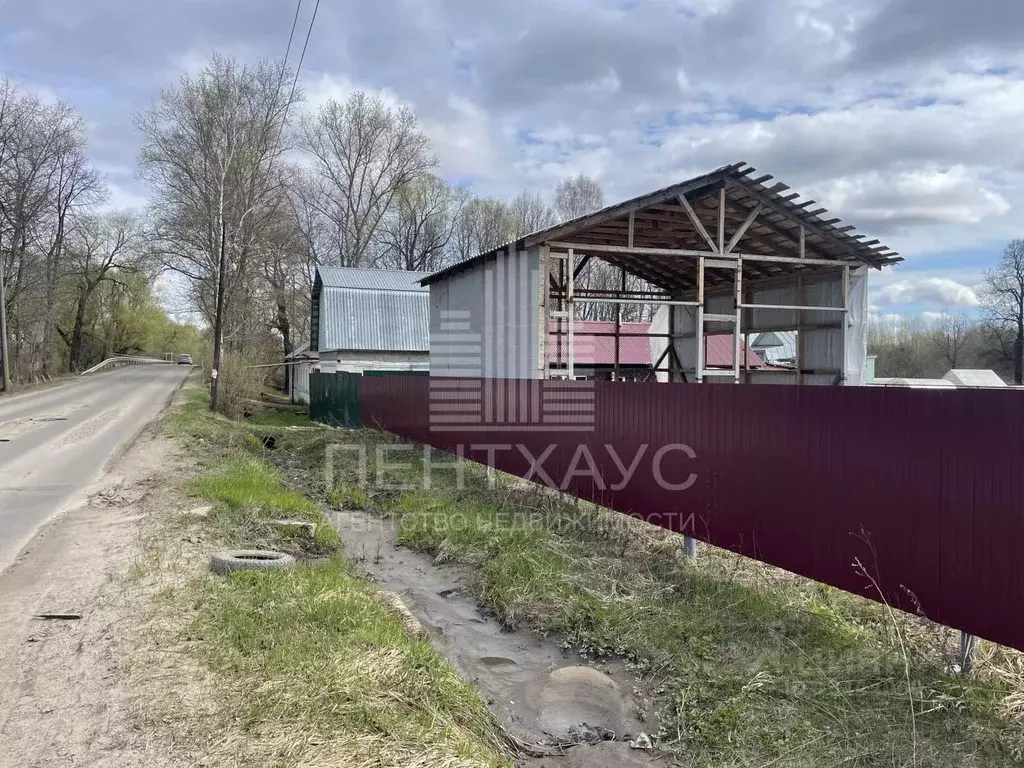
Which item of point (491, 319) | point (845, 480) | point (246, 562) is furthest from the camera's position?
point (491, 319)

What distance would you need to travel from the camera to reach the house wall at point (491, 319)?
12.4 meters

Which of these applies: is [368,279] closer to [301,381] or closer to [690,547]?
[301,381]

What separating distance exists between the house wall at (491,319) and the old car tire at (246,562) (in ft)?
22.3

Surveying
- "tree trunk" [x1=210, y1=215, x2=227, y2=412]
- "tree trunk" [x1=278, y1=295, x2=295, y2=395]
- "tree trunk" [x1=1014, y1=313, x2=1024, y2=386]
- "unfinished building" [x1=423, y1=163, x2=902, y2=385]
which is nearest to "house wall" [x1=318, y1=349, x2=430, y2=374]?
"tree trunk" [x1=210, y1=215, x2=227, y2=412]

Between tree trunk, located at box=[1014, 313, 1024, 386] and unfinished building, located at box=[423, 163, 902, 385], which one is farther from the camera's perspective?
tree trunk, located at box=[1014, 313, 1024, 386]

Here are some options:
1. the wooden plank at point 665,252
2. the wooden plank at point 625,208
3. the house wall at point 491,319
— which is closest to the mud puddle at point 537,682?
the house wall at point 491,319

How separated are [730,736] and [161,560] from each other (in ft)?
15.5

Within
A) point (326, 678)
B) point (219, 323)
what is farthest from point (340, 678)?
point (219, 323)

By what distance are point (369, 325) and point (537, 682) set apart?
963 inches

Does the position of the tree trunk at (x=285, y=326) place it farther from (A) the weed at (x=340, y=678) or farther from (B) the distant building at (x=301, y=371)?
(A) the weed at (x=340, y=678)

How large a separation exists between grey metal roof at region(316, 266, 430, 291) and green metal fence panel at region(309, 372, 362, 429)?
18.9ft

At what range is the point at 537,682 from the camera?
468 cm

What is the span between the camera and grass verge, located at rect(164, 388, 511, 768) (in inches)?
124

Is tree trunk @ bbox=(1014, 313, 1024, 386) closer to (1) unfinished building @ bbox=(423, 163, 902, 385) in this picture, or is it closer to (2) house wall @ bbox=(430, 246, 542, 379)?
(1) unfinished building @ bbox=(423, 163, 902, 385)
